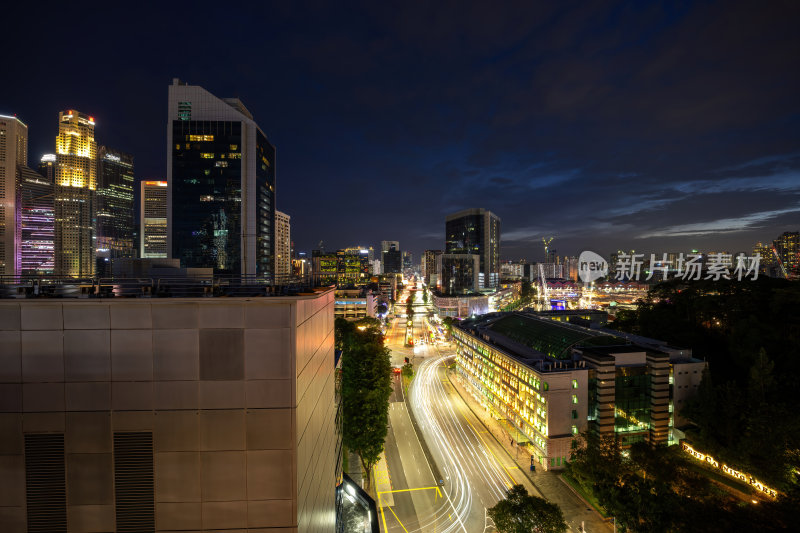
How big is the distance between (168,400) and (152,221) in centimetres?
14029

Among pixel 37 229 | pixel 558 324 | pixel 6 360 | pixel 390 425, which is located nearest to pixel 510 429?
pixel 390 425

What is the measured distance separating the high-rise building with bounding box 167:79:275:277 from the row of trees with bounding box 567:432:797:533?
68198mm

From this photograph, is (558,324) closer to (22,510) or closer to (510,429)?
(510,429)

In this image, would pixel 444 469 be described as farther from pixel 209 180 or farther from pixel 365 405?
pixel 209 180

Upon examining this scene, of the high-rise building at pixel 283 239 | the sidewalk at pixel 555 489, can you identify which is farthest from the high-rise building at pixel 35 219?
the sidewalk at pixel 555 489

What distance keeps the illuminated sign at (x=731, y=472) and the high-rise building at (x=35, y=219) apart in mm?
152835

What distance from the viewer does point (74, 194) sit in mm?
117250

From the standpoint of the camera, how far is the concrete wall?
8.50 m

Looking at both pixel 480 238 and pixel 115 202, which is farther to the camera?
pixel 115 202

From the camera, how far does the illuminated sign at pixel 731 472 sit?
29.1 m

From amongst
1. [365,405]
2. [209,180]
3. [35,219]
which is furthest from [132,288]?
[35,219]

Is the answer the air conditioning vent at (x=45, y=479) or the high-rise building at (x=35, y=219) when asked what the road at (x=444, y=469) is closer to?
the air conditioning vent at (x=45, y=479)

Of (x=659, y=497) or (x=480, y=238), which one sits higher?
(x=480, y=238)

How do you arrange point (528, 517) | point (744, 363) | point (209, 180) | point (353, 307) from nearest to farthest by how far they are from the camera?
point (528, 517), point (744, 363), point (209, 180), point (353, 307)
